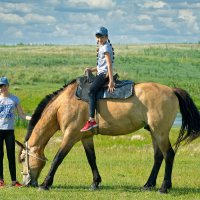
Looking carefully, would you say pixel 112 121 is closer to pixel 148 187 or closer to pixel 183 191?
pixel 148 187

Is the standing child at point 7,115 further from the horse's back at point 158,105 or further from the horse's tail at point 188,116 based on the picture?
the horse's tail at point 188,116

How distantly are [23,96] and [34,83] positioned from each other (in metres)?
12.3

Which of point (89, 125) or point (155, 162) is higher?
point (89, 125)

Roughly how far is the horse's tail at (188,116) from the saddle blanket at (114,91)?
0.90 m

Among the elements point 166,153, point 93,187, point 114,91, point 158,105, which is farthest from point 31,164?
point 158,105

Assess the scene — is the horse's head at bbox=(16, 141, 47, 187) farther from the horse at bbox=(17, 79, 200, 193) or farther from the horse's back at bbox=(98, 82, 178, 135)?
the horse's back at bbox=(98, 82, 178, 135)

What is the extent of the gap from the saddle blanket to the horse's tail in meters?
0.90

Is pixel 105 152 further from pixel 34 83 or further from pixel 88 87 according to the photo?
pixel 34 83

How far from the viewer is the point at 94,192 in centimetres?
1092

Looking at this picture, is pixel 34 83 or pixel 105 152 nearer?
pixel 105 152

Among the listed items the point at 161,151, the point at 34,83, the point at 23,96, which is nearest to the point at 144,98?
the point at 161,151

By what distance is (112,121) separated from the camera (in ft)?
36.3

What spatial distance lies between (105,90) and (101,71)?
345 millimetres

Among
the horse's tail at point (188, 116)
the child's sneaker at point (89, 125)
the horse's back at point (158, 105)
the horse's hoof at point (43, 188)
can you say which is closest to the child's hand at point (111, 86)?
the horse's back at point (158, 105)
